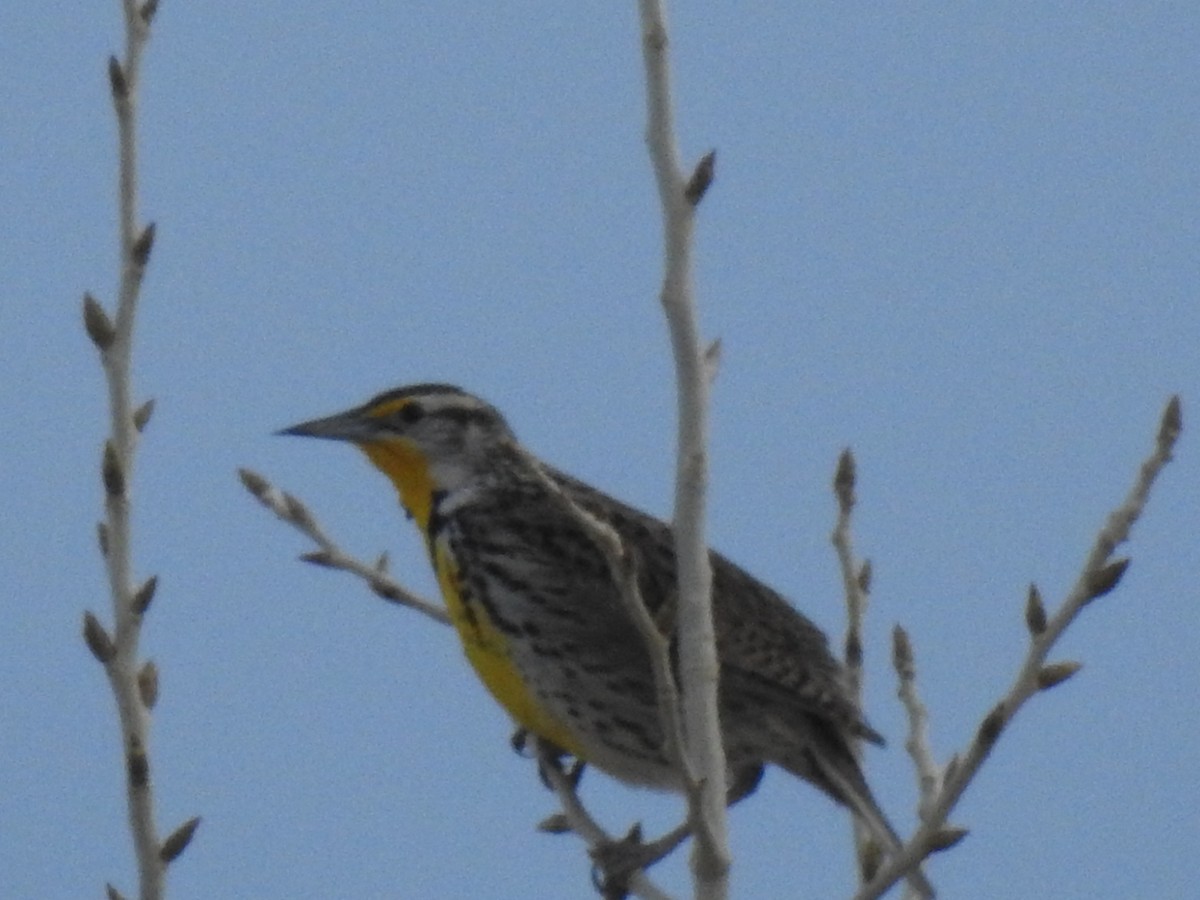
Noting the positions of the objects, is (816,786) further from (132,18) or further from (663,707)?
(132,18)

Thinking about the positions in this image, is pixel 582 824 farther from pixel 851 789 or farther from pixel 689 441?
pixel 689 441

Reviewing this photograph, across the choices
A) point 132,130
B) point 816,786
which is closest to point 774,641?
point 816,786

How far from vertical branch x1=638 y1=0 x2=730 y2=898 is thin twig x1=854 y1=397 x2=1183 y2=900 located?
209 mm

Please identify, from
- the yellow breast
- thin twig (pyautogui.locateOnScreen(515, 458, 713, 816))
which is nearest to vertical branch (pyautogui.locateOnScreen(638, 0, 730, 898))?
thin twig (pyautogui.locateOnScreen(515, 458, 713, 816))

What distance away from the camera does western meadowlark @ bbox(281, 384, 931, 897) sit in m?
4.59

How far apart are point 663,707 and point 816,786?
1985 millimetres

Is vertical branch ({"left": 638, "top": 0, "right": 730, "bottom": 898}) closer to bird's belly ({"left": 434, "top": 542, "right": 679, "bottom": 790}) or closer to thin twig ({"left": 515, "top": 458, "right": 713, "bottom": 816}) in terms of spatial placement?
thin twig ({"left": 515, "top": 458, "right": 713, "bottom": 816})

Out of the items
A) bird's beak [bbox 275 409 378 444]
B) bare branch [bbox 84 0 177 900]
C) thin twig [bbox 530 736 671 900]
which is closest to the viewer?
bare branch [bbox 84 0 177 900]

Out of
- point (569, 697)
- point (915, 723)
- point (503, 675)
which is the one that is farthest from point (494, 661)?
point (915, 723)

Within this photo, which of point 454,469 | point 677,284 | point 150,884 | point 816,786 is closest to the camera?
point 150,884

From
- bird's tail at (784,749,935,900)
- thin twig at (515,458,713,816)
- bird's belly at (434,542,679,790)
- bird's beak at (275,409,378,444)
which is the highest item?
bird's beak at (275,409,378,444)

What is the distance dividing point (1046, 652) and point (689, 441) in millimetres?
466

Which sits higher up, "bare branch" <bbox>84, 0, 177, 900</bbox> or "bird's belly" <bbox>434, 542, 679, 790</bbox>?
"bird's belly" <bbox>434, 542, 679, 790</bbox>

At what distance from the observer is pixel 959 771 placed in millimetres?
2713
